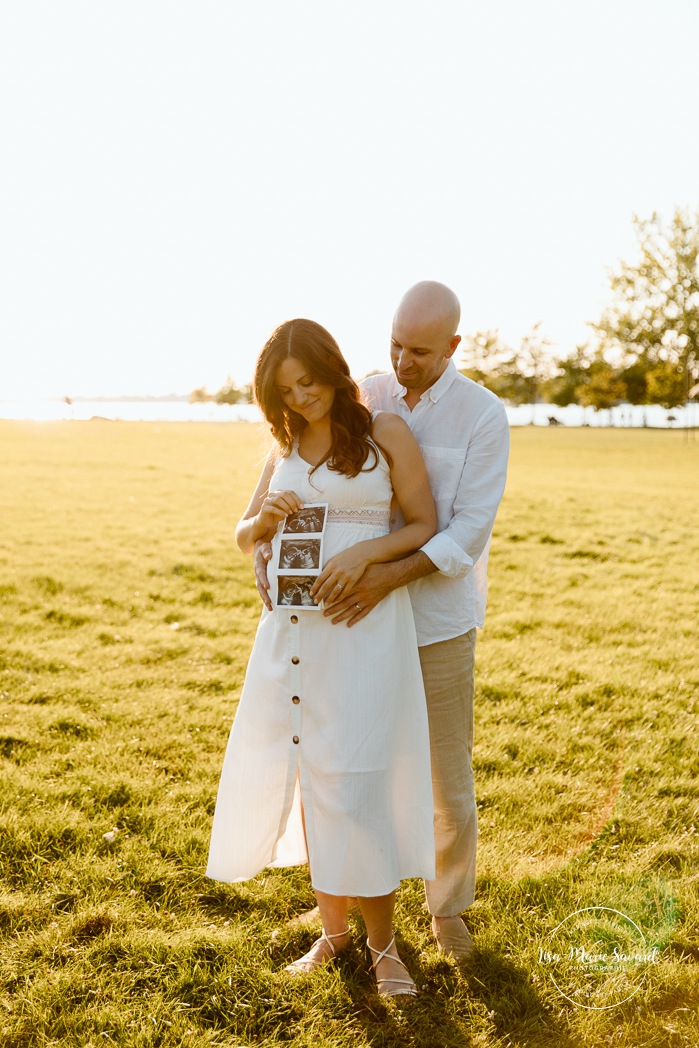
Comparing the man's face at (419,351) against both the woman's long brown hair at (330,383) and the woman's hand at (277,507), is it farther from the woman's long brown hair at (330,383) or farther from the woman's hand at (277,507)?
the woman's hand at (277,507)

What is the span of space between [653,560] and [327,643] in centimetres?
888

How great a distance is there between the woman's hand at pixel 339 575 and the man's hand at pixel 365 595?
0.08ft

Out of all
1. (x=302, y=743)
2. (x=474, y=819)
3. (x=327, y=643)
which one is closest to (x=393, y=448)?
(x=327, y=643)

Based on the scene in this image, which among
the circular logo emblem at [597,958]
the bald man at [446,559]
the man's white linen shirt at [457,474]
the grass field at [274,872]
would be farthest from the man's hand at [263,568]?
the circular logo emblem at [597,958]

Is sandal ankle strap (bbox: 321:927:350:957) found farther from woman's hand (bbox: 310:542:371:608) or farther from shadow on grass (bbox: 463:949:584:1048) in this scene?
woman's hand (bbox: 310:542:371:608)

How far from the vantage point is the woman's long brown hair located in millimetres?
2932

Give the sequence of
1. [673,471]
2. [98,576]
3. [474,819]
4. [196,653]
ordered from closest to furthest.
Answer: [474,819], [196,653], [98,576], [673,471]

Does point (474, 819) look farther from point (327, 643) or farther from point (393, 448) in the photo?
point (393, 448)

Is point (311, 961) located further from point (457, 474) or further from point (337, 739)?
point (457, 474)

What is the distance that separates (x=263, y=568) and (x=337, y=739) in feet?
2.30

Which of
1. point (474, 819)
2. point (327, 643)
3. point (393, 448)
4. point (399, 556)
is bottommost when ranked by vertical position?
point (474, 819)

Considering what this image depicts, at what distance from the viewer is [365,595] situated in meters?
2.94

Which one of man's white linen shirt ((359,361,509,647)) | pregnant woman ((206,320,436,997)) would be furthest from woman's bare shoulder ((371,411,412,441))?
man's white linen shirt ((359,361,509,647))

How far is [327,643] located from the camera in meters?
2.99
